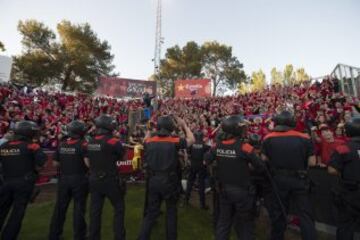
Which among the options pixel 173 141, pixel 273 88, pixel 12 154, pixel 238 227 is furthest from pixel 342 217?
pixel 273 88

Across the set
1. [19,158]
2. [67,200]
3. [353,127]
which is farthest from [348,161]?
[19,158]

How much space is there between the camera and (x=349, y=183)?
4.42 m

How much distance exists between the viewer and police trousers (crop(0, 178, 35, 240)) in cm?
510

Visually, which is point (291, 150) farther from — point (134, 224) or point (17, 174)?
point (17, 174)

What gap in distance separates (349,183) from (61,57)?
4278cm

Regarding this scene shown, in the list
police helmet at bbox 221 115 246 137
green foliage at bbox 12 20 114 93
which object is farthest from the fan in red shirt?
green foliage at bbox 12 20 114 93

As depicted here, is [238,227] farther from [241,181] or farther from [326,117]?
[326,117]

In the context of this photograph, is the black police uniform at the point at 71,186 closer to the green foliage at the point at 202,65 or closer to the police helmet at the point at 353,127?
the police helmet at the point at 353,127

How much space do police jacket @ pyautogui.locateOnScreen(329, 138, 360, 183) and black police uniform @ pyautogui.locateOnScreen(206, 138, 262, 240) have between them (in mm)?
1245

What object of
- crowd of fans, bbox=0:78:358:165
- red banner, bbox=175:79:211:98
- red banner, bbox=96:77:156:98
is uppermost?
red banner, bbox=175:79:211:98

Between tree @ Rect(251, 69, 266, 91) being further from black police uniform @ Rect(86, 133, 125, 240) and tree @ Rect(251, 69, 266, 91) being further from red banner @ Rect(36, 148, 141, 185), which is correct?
black police uniform @ Rect(86, 133, 125, 240)

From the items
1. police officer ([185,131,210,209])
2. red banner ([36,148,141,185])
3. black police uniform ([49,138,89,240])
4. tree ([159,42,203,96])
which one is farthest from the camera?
tree ([159,42,203,96])

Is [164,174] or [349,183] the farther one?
[164,174]

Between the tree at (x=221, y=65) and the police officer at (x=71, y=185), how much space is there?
55.4 metres
